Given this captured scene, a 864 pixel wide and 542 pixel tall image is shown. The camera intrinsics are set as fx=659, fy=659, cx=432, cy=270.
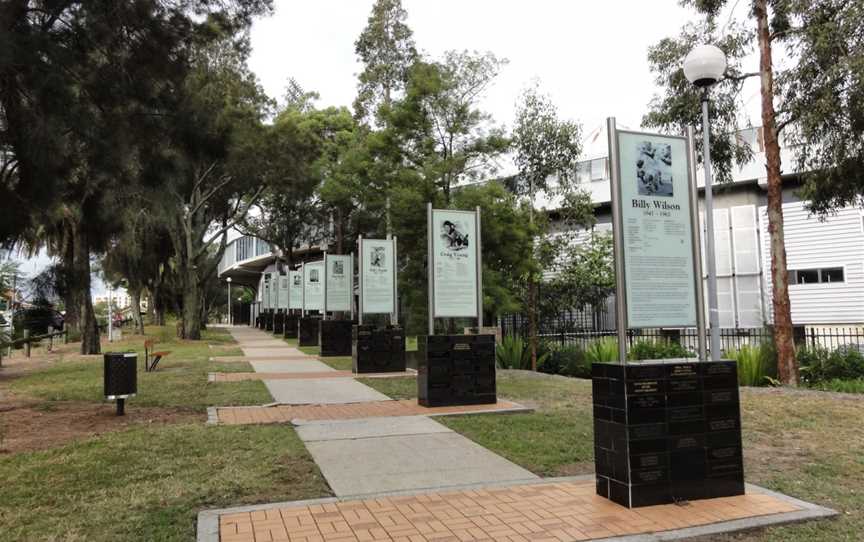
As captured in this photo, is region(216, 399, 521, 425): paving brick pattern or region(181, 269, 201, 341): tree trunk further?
region(181, 269, 201, 341): tree trunk

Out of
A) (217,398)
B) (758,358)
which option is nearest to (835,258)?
(758,358)

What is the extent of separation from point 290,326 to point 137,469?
2648 cm

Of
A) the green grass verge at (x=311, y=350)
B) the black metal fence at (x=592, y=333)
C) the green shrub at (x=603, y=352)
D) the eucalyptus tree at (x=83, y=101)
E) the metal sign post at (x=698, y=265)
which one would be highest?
the eucalyptus tree at (x=83, y=101)

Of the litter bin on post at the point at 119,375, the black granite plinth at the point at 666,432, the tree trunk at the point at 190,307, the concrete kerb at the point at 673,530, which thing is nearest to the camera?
the concrete kerb at the point at 673,530

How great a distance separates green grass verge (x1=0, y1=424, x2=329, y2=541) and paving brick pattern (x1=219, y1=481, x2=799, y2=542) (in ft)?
1.60

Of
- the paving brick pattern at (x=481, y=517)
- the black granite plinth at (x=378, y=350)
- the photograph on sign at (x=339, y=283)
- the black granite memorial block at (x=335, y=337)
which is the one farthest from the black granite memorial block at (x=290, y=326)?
the paving brick pattern at (x=481, y=517)

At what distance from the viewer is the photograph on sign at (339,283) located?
1995 cm

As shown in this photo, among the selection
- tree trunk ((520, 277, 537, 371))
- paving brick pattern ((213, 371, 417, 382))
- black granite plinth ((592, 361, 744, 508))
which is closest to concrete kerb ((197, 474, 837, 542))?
black granite plinth ((592, 361, 744, 508))

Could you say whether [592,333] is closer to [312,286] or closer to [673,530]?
[312,286]

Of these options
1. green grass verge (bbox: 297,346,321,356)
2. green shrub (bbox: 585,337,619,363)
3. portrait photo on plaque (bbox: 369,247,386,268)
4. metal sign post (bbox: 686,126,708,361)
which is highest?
portrait photo on plaque (bbox: 369,247,386,268)

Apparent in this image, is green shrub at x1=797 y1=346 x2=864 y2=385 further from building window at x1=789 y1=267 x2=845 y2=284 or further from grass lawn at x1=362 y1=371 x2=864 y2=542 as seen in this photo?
building window at x1=789 y1=267 x2=845 y2=284

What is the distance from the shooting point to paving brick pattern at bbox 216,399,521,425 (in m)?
8.55

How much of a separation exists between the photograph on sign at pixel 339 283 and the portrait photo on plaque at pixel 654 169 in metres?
15.2

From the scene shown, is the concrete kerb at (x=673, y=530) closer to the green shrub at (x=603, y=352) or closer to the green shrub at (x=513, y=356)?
the green shrub at (x=603, y=352)
